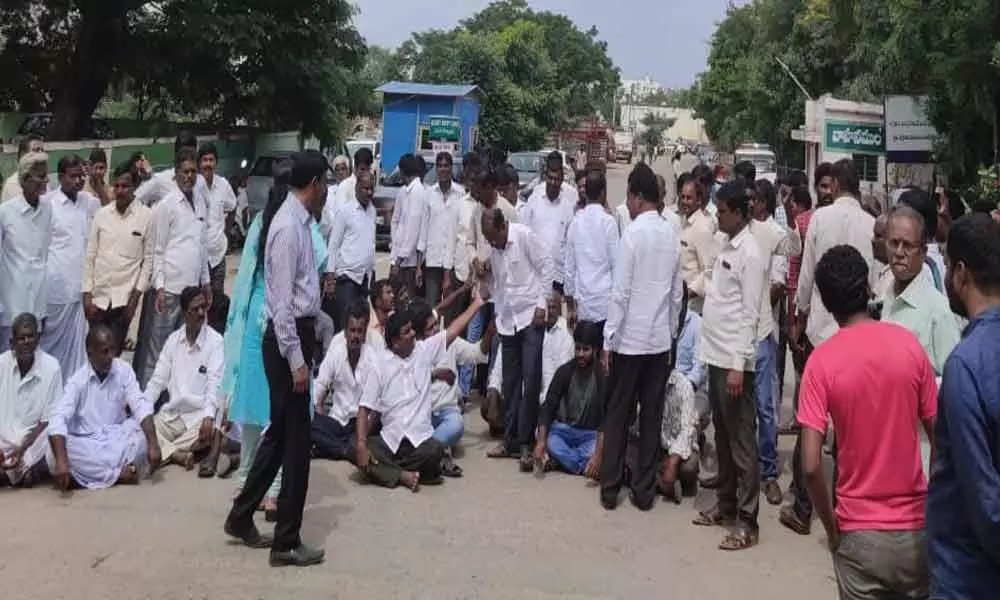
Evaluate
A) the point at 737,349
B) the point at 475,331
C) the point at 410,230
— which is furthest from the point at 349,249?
the point at 737,349

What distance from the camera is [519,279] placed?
6.74 metres

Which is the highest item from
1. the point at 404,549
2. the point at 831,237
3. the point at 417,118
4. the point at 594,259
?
the point at 417,118

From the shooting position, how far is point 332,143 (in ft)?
84.0

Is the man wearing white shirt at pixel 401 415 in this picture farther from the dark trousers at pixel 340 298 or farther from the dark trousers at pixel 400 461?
the dark trousers at pixel 340 298

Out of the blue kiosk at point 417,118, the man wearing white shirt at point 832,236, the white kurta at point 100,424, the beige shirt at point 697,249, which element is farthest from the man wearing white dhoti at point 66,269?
the blue kiosk at point 417,118

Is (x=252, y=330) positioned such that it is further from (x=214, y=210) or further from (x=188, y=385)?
(x=214, y=210)

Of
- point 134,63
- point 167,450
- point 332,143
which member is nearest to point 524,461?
point 167,450

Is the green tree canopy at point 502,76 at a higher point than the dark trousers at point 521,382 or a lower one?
higher

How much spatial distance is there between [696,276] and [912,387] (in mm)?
4146

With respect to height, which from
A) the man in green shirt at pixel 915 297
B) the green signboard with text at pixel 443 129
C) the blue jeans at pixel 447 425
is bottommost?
the blue jeans at pixel 447 425

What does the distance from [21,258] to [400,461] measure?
9.31 feet

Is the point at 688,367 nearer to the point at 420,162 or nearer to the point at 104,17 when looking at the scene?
the point at 420,162

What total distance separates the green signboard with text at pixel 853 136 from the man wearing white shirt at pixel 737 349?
1724 centimetres

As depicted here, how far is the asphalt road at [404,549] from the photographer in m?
4.64
